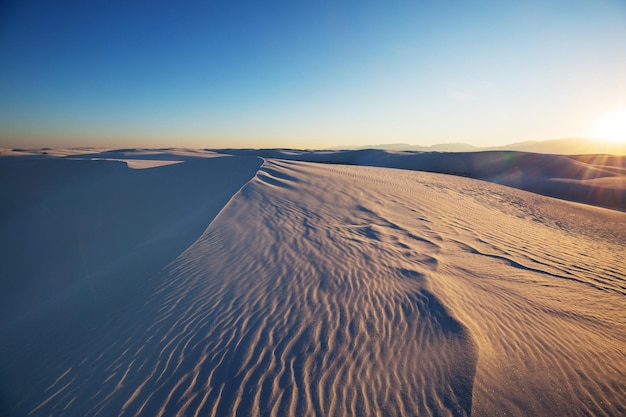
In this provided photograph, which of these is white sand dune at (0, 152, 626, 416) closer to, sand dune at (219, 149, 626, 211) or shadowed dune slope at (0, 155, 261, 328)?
shadowed dune slope at (0, 155, 261, 328)

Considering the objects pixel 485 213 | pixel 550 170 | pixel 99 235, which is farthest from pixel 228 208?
pixel 550 170

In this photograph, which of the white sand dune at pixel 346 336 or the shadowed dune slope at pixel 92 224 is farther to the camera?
the shadowed dune slope at pixel 92 224

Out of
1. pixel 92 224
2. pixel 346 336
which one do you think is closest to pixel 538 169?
pixel 346 336

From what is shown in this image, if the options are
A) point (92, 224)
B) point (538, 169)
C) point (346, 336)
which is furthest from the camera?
point (538, 169)

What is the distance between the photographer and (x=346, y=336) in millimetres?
3533

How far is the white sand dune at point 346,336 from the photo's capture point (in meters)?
2.81

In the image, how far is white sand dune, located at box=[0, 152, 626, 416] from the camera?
2.81 m

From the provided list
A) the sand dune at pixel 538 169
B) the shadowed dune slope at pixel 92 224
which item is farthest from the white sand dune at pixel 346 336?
the sand dune at pixel 538 169

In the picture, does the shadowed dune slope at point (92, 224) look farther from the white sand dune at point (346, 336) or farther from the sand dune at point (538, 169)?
the sand dune at point (538, 169)

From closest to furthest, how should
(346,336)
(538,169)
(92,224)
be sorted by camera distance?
1. (346,336)
2. (92,224)
3. (538,169)

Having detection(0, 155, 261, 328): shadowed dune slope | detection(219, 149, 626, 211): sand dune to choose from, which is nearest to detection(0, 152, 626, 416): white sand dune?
detection(0, 155, 261, 328): shadowed dune slope

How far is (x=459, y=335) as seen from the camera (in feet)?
11.4

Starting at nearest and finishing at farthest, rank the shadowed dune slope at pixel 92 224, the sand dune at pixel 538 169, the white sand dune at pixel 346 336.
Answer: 1. the white sand dune at pixel 346 336
2. the shadowed dune slope at pixel 92 224
3. the sand dune at pixel 538 169

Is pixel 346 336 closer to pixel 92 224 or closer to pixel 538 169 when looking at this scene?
pixel 92 224
